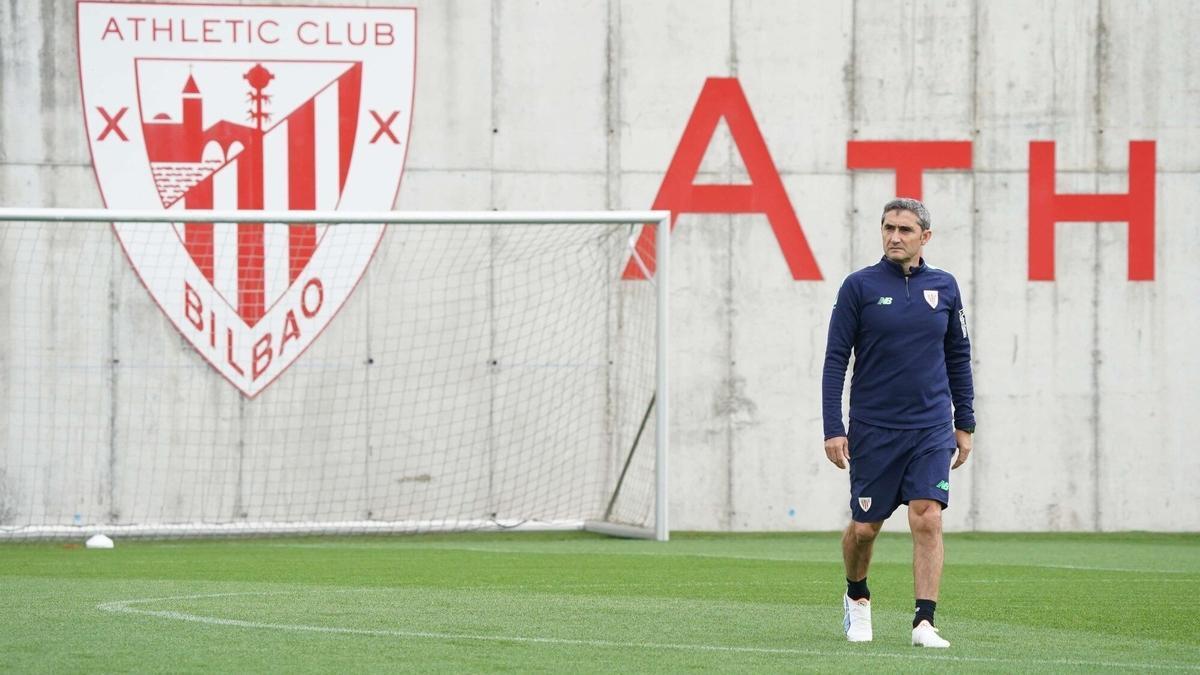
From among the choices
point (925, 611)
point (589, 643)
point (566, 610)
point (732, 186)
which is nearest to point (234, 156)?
point (732, 186)

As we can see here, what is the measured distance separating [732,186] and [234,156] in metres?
4.24

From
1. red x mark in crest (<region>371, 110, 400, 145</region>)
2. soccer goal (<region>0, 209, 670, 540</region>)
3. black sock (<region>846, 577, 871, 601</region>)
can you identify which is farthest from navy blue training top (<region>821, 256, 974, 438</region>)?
red x mark in crest (<region>371, 110, 400, 145</region>)

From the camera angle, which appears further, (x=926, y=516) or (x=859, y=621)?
(x=859, y=621)

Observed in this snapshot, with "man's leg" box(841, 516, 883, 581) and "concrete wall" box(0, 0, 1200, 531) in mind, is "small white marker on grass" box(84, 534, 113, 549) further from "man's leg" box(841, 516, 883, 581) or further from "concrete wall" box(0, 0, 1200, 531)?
"man's leg" box(841, 516, 883, 581)

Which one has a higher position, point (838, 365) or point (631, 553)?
point (838, 365)

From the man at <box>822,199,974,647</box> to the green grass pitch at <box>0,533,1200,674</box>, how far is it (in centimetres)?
37

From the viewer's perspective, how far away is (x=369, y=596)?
26.9 ft

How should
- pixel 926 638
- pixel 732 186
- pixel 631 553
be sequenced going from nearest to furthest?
pixel 926 638 → pixel 631 553 → pixel 732 186

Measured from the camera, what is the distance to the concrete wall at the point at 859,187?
48.8 ft

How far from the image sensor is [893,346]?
6.49 meters

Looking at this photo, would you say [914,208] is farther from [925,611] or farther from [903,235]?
[925,611]

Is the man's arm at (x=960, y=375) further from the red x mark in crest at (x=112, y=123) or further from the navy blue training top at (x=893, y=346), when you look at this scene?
the red x mark in crest at (x=112, y=123)

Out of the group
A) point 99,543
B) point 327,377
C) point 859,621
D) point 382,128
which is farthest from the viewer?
point 382,128

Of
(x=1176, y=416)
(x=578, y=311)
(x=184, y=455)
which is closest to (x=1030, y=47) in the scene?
(x=1176, y=416)
